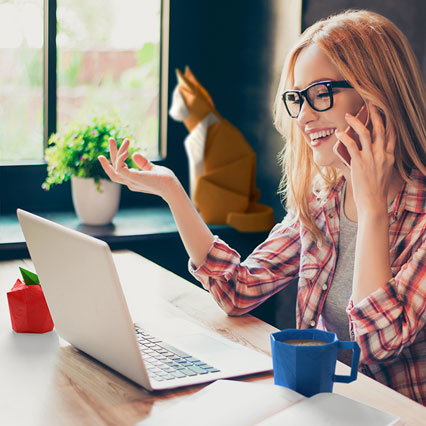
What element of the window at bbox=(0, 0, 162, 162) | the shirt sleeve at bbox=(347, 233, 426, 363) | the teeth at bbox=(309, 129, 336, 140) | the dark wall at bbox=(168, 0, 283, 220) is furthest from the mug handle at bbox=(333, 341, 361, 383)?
the window at bbox=(0, 0, 162, 162)

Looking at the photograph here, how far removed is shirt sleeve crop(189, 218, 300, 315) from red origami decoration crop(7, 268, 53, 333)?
334mm

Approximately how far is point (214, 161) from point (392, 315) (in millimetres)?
1361

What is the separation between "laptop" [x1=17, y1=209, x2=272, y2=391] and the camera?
968mm

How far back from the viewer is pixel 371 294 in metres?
1.24

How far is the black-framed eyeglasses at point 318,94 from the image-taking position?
4.51ft

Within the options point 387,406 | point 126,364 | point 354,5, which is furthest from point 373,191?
point 354,5

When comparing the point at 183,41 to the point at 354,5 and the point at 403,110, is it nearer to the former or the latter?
the point at 354,5

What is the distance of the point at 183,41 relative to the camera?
273 cm

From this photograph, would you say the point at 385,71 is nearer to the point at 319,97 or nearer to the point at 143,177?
the point at 319,97

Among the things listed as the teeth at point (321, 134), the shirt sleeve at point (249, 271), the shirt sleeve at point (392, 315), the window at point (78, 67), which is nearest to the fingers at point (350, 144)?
the teeth at point (321, 134)

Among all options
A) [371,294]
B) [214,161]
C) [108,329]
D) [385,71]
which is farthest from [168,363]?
[214,161]

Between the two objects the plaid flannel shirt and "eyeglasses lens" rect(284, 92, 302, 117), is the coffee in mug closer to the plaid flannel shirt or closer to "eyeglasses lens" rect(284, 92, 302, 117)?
the plaid flannel shirt

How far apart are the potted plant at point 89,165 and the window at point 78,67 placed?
188mm

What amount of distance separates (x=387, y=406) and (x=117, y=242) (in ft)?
4.54
